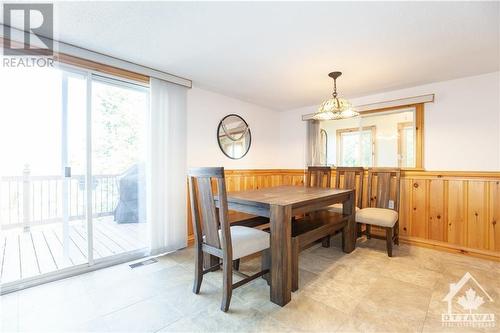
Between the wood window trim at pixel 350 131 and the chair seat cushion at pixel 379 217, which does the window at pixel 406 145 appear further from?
the chair seat cushion at pixel 379 217

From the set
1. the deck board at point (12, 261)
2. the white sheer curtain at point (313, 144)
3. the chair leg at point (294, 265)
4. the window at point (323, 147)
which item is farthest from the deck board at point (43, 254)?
the window at point (323, 147)

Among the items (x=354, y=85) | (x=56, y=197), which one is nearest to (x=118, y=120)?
(x=56, y=197)

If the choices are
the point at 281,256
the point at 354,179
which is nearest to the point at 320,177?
the point at 354,179

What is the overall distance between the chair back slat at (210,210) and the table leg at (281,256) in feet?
1.25

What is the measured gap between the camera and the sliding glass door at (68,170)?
2094 millimetres

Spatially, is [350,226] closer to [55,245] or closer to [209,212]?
[209,212]

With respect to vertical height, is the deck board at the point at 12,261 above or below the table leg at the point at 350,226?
below

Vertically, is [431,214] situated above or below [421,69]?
below

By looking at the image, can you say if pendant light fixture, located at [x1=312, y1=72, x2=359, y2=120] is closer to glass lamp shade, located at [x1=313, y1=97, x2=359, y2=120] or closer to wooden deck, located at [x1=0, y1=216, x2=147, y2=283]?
glass lamp shade, located at [x1=313, y1=97, x2=359, y2=120]

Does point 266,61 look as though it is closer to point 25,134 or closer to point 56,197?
point 25,134

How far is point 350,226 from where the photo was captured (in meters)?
2.80

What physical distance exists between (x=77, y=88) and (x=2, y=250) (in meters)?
1.94

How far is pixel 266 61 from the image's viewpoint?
2.41m

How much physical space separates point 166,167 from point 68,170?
3.01 feet
